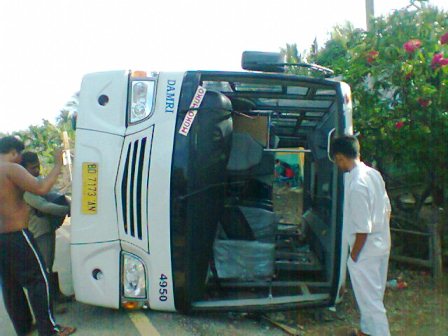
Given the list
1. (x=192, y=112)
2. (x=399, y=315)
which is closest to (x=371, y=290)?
(x=399, y=315)

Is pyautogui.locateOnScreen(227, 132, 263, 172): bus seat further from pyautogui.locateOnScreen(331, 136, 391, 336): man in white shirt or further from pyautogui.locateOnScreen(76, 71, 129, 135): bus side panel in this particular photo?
pyautogui.locateOnScreen(76, 71, 129, 135): bus side panel

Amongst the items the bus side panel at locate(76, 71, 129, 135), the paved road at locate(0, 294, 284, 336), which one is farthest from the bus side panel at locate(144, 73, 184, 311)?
the bus side panel at locate(76, 71, 129, 135)

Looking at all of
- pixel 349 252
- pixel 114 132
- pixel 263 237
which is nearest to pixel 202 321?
pixel 263 237

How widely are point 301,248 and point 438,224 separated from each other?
1.63 metres

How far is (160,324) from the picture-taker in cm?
434

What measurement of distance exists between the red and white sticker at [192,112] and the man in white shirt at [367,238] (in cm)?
115

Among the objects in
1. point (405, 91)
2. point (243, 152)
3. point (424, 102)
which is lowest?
point (243, 152)

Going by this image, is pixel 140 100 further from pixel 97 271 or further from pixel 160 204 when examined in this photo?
pixel 97 271

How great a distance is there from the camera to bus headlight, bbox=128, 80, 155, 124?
4.33 metres

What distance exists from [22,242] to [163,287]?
3.98 ft

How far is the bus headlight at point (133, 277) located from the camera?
14.0ft

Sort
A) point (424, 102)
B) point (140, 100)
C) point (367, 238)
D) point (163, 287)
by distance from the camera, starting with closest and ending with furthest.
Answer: point (367, 238) → point (163, 287) → point (140, 100) → point (424, 102)

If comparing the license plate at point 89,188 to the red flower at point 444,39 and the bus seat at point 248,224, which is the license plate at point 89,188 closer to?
the bus seat at point 248,224

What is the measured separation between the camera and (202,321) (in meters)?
4.54
